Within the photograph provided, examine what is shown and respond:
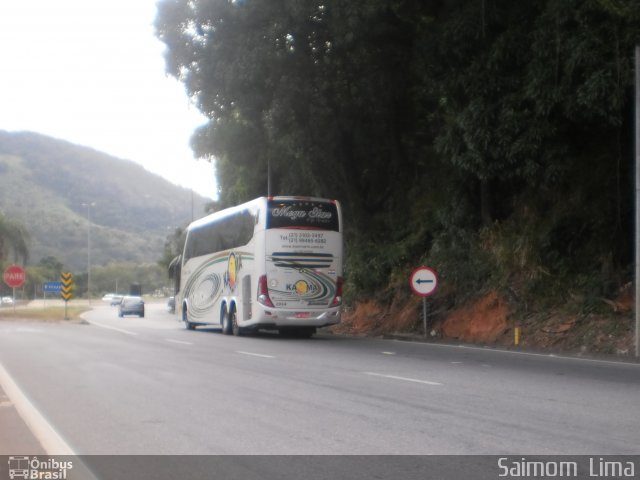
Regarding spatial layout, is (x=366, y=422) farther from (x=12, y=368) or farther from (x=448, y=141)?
(x=448, y=141)

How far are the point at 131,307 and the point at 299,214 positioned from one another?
1256 inches

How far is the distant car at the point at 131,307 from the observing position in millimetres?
56222

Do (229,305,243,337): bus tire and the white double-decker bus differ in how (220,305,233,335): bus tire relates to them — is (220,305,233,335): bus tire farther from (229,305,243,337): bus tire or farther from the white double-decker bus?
the white double-decker bus

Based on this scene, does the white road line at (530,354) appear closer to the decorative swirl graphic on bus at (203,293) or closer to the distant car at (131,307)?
the decorative swirl graphic on bus at (203,293)

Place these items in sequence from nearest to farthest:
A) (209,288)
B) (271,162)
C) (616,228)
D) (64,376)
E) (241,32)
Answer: (64,376), (616,228), (241,32), (209,288), (271,162)

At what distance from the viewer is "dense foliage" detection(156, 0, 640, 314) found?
21.0 meters

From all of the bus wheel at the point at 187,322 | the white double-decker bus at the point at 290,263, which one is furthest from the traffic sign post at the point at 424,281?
the bus wheel at the point at 187,322

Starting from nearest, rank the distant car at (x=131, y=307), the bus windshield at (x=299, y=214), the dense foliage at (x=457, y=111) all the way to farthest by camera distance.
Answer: the dense foliage at (x=457, y=111) < the bus windshield at (x=299, y=214) < the distant car at (x=131, y=307)

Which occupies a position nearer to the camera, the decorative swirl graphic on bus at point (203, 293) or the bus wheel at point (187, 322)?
the decorative swirl graphic on bus at point (203, 293)

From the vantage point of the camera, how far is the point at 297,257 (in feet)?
88.9

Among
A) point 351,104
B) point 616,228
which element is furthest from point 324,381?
point 351,104

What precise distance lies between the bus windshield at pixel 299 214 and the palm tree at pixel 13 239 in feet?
133

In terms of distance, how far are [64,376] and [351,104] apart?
1713 centimetres

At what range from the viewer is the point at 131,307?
Result: 56438 millimetres
